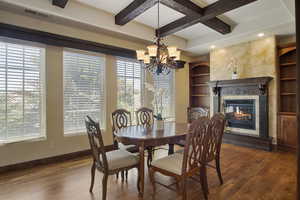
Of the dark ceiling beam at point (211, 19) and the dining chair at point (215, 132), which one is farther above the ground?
the dark ceiling beam at point (211, 19)

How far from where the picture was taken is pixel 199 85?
238 inches

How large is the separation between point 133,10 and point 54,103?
2390mm

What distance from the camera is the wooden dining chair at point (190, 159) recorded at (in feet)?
5.98

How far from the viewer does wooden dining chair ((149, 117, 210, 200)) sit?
182 cm

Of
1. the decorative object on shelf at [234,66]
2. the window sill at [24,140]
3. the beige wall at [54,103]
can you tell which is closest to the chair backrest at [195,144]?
the beige wall at [54,103]

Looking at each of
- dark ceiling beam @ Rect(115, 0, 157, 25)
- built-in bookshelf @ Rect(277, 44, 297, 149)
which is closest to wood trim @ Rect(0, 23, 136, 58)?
dark ceiling beam @ Rect(115, 0, 157, 25)

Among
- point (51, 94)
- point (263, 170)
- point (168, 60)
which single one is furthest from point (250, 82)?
point (51, 94)

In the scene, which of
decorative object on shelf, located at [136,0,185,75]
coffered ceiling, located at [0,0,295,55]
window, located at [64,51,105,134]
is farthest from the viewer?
window, located at [64,51,105,134]

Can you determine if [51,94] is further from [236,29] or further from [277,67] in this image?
[277,67]

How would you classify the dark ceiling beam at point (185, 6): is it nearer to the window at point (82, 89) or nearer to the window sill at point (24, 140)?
the window at point (82, 89)

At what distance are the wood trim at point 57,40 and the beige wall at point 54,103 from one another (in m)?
0.13

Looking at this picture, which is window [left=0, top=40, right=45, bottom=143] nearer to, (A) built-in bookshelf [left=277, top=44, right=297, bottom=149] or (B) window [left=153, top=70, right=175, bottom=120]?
(B) window [left=153, top=70, right=175, bottom=120]

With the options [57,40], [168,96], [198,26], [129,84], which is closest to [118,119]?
[129,84]

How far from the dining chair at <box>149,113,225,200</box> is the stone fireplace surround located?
259 cm
